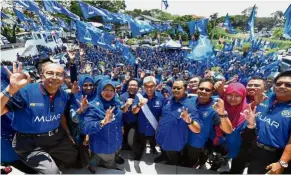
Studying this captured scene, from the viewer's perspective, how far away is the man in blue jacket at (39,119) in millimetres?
2441

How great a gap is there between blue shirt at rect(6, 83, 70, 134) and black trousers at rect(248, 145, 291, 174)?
86.6 inches

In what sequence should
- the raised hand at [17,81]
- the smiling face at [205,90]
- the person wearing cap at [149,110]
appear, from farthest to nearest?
the person wearing cap at [149,110], the smiling face at [205,90], the raised hand at [17,81]

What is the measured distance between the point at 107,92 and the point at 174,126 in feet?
3.11

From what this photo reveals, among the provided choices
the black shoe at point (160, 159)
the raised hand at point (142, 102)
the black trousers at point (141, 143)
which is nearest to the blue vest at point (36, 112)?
the raised hand at point (142, 102)

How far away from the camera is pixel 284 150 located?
8.03ft

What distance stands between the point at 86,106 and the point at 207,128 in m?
1.53

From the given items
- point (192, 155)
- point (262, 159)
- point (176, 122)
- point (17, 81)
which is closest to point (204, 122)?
Result: point (176, 122)

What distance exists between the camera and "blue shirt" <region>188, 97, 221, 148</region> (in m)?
3.07

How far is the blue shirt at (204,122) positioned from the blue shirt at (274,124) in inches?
21.4

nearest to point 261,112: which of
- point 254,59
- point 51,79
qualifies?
point 51,79

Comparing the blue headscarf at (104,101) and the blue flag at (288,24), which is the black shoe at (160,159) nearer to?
the blue headscarf at (104,101)

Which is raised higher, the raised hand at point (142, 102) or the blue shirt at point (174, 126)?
the raised hand at point (142, 102)

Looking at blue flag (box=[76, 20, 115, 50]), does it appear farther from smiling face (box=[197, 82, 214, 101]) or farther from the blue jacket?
smiling face (box=[197, 82, 214, 101])

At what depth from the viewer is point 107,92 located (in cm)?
298
